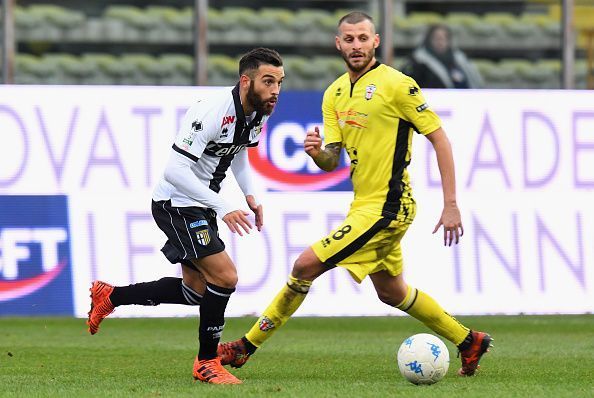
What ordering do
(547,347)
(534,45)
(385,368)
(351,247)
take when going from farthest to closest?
(534,45) < (547,347) < (385,368) < (351,247)

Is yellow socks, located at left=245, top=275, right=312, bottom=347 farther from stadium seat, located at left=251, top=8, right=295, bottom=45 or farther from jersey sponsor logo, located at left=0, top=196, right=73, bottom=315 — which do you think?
stadium seat, located at left=251, top=8, right=295, bottom=45

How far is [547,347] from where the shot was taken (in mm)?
9047

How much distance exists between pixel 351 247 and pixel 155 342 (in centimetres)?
302

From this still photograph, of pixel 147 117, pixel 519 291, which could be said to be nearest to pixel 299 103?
pixel 147 117

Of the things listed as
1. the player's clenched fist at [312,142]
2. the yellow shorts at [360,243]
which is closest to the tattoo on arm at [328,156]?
the player's clenched fist at [312,142]

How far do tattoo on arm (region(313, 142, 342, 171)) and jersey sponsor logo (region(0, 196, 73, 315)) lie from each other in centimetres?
437

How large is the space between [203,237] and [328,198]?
4.62m

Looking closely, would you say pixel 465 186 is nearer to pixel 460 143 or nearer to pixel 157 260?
pixel 460 143

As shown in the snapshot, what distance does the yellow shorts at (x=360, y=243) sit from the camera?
6820mm

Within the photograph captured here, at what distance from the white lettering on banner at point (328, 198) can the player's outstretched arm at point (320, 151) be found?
4075 mm

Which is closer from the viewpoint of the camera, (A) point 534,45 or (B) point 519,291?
(B) point 519,291

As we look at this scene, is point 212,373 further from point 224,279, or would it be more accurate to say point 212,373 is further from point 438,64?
point 438,64

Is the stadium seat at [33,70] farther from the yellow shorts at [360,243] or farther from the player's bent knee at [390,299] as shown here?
the yellow shorts at [360,243]

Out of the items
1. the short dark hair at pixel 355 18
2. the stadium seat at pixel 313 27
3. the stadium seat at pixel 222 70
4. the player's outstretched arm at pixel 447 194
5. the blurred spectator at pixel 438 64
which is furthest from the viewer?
the stadium seat at pixel 313 27
